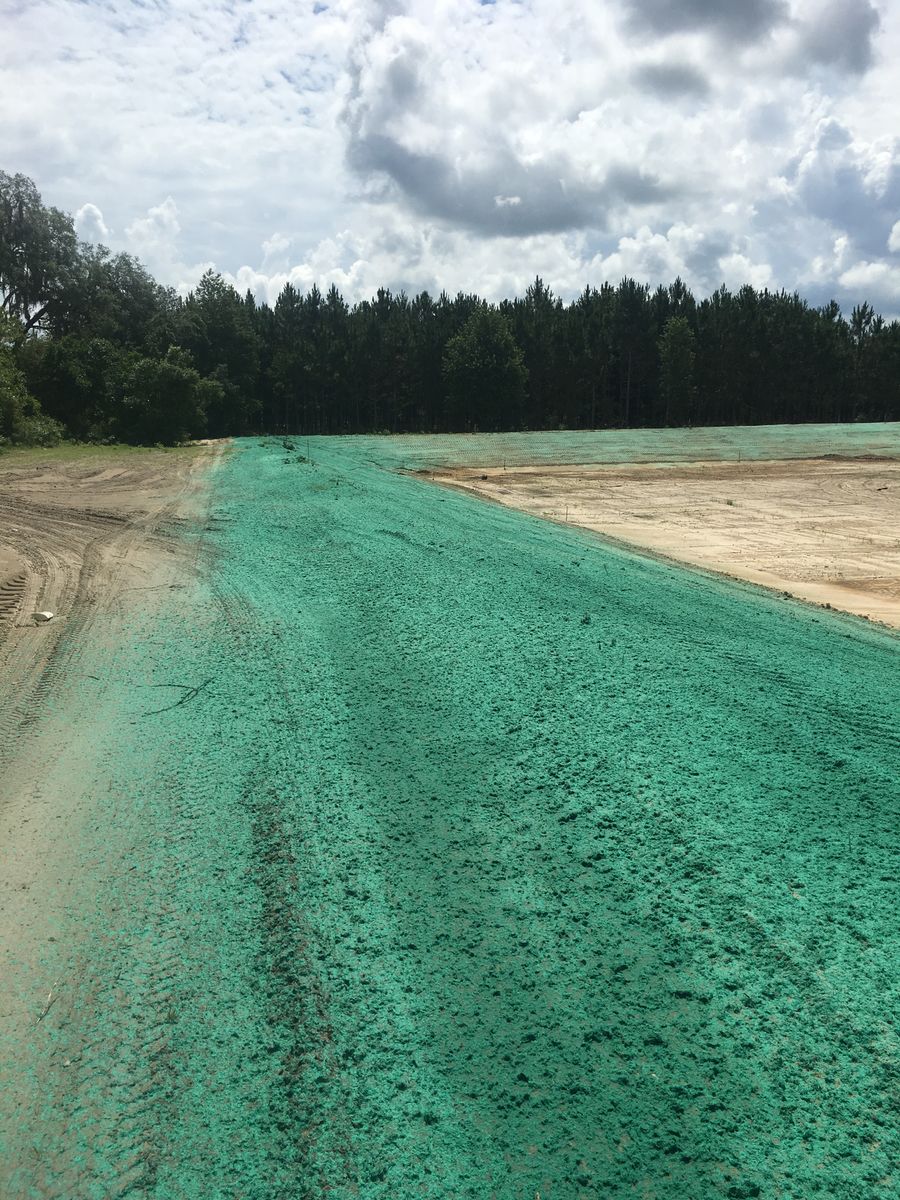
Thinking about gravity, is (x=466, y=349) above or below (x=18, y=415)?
above

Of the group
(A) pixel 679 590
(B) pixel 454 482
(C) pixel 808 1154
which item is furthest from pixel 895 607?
(B) pixel 454 482

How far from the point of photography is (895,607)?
6504 millimetres

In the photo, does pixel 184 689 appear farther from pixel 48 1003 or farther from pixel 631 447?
pixel 631 447

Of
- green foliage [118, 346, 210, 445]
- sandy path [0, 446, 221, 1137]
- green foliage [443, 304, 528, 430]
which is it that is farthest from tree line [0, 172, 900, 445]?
sandy path [0, 446, 221, 1137]

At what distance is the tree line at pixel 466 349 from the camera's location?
41.0m

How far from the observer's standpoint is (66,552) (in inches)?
339

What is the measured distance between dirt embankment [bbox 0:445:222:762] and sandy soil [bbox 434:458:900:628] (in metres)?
5.55

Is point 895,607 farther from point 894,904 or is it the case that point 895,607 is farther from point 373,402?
point 373,402

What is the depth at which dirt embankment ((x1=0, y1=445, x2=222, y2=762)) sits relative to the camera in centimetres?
504

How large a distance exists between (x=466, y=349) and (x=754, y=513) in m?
36.9

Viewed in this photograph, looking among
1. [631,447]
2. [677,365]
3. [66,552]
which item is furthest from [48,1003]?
[677,365]

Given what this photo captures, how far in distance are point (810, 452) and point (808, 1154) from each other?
23931 millimetres

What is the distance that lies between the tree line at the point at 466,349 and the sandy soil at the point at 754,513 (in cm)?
2729

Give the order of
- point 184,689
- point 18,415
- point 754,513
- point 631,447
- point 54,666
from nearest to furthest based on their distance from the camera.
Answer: point 184,689 → point 54,666 → point 754,513 → point 18,415 → point 631,447
